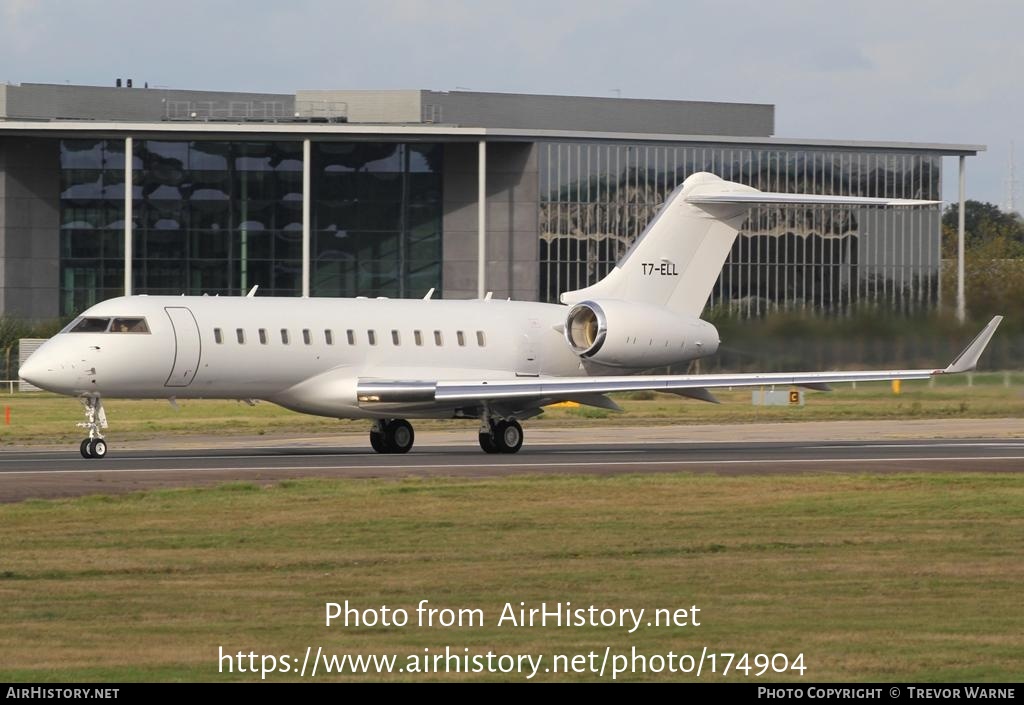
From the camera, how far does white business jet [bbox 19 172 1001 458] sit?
3238 centimetres

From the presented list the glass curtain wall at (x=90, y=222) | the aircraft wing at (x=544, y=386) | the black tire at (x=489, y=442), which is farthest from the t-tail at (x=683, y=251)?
the glass curtain wall at (x=90, y=222)

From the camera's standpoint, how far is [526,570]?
1762cm

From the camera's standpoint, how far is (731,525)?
21688 mm

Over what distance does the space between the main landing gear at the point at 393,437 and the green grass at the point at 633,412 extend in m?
9.47

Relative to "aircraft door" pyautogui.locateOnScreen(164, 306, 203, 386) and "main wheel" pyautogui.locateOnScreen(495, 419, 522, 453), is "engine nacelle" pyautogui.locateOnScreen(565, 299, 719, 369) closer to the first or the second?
"main wheel" pyautogui.locateOnScreen(495, 419, 522, 453)

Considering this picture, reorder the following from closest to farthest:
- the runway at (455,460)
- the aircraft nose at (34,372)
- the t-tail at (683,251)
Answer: the runway at (455,460) → the aircraft nose at (34,372) → the t-tail at (683,251)

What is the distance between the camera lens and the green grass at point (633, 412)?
47125 mm

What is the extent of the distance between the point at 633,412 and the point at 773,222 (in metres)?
25.8

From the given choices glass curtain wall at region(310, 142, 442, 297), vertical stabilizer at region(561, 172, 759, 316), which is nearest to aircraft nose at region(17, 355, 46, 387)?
vertical stabilizer at region(561, 172, 759, 316)

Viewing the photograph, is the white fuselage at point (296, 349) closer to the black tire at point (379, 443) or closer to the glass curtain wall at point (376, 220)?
the black tire at point (379, 443)

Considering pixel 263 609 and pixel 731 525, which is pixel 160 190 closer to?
pixel 731 525

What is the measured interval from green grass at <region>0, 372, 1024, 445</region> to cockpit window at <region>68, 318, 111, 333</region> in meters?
11.8

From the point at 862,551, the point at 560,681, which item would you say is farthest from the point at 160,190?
the point at 560,681

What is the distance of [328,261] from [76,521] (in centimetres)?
5274
